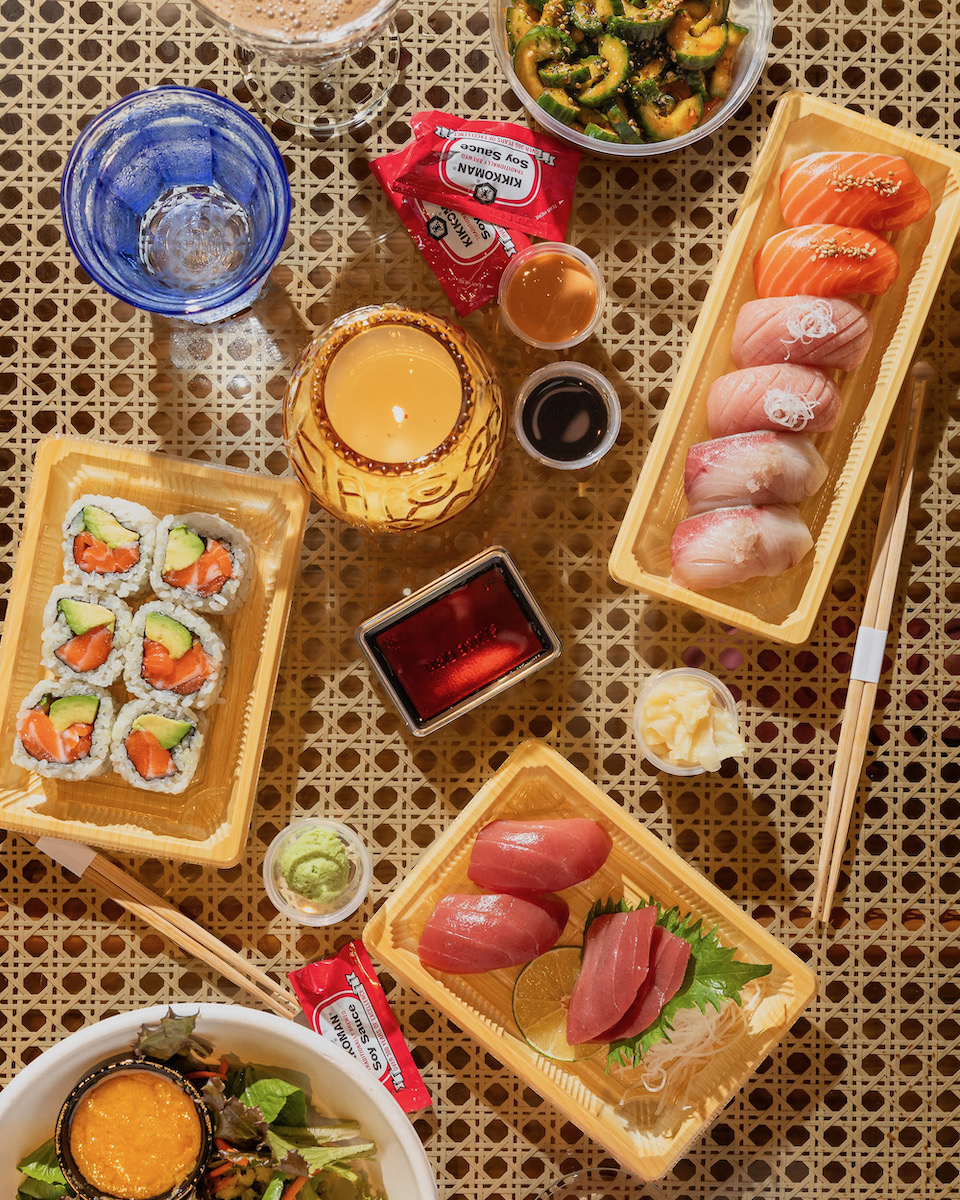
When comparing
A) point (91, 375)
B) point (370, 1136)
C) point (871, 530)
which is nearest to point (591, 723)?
point (871, 530)

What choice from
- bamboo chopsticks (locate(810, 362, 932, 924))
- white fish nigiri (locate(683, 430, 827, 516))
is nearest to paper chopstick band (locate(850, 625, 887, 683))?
bamboo chopsticks (locate(810, 362, 932, 924))

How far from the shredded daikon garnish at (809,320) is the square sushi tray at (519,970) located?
783 millimetres

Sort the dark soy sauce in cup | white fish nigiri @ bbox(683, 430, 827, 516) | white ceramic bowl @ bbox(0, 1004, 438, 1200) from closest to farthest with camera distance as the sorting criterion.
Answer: white ceramic bowl @ bbox(0, 1004, 438, 1200)
white fish nigiri @ bbox(683, 430, 827, 516)
the dark soy sauce in cup

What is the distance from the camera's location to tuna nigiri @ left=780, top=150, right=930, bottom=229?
60.7 inches

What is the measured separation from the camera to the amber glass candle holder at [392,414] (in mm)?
1451

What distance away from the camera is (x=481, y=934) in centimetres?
154

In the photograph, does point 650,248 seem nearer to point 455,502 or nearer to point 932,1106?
point 455,502

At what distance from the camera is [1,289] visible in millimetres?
1699

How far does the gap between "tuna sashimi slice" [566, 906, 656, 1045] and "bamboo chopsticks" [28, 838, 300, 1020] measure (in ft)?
1.62

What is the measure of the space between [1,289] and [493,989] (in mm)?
1484

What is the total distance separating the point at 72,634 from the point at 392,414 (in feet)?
2.09

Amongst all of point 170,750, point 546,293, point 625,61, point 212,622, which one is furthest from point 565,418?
point 170,750

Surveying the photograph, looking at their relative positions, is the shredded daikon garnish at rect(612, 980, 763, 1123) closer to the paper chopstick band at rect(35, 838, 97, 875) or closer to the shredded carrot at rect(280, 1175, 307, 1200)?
the shredded carrot at rect(280, 1175, 307, 1200)

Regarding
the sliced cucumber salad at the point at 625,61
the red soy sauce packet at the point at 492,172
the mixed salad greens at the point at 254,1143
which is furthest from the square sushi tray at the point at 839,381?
the mixed salad greens at the point at 254,1143
